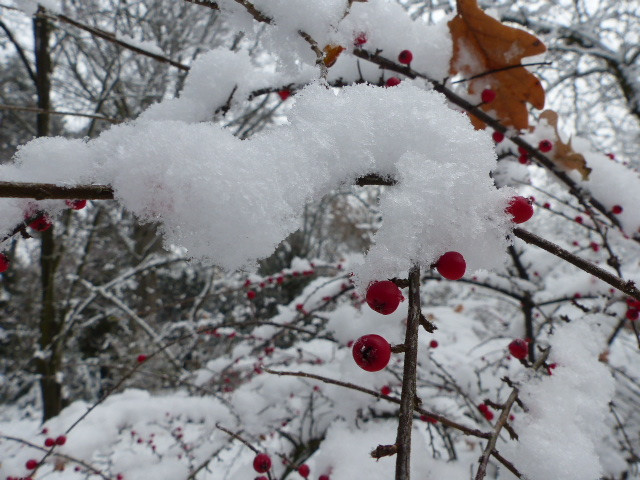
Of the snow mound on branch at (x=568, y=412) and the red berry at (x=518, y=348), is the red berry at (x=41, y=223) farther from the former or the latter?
the red berry at (x=518, y=348)

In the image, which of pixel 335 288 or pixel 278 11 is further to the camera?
pixel 335 288

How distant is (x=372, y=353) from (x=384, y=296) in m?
0.10

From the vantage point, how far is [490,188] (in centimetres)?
67

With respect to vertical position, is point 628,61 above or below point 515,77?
above

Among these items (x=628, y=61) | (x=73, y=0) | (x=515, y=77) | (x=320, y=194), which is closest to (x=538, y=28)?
(x=628, y=61)

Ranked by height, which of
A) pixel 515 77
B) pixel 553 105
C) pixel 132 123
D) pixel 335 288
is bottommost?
pixel 335 288

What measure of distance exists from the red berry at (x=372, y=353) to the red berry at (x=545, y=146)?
4.88ft

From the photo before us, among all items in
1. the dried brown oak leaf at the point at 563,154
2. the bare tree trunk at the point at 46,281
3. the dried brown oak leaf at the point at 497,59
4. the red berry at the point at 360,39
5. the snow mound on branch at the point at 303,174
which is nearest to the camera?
the snow mound on branch at the point at 303,174

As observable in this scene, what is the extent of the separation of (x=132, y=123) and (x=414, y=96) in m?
0.59

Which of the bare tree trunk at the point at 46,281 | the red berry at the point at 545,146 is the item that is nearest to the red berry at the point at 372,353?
the red berry at the point at 545,146

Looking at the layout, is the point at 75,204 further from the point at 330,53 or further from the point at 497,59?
the point at 497,59

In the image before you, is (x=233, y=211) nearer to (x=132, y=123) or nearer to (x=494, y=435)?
(x=132, y=123)

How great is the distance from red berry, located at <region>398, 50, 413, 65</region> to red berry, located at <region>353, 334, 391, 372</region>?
3.81 ft

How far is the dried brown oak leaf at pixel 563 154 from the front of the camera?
5.42 feet
